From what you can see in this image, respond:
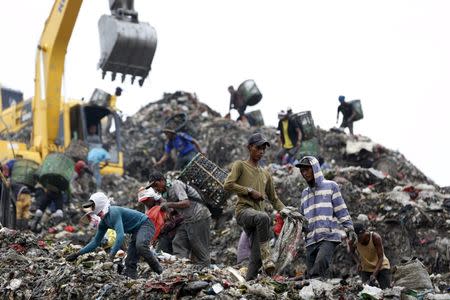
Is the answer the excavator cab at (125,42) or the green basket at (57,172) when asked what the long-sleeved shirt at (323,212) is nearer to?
the excavator cab at (125,42)

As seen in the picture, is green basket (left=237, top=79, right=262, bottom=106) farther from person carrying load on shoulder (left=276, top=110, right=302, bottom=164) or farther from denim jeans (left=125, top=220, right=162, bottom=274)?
denim jeans (left=125, top=220, right=162, bottom=274)

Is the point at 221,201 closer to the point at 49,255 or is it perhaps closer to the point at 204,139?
the point at 49,255

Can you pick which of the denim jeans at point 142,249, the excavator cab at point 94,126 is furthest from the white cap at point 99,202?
the excavator cab at point 94,126

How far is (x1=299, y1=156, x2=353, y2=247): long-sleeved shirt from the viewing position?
27.3 feet

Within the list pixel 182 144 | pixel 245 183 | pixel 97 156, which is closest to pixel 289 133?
pixel 182 144

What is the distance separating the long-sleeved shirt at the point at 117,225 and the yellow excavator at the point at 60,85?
741 centimetres

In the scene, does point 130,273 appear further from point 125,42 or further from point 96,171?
point 96,171

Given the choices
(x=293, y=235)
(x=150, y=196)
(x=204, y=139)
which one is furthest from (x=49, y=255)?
(x=204, y=139)

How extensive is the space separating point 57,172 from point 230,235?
12.8ft

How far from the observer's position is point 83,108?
20391 mm

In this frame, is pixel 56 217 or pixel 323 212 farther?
pixel 56 217

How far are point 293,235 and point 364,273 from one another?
134cm

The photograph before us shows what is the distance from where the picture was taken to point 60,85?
19.4m

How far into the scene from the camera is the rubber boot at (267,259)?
8.32m
